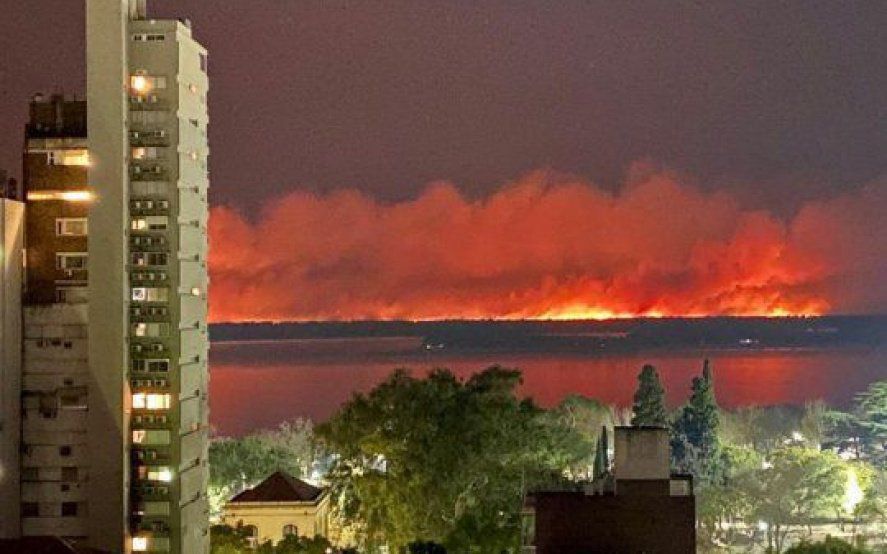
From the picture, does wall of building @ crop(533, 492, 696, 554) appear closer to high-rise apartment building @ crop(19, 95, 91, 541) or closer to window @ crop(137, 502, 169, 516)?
window @ crop(137, 502, 169, 516)

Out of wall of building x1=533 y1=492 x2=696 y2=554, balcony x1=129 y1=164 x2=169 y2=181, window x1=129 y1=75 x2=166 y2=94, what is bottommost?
wall of building x1=533 y1=492 x2=696 y2=554

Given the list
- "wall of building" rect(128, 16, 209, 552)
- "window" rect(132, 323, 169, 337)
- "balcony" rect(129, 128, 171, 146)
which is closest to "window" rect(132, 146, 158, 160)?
"wall of building" rect(128, 16, 209, 552)

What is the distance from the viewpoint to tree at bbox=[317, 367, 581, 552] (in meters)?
51.3

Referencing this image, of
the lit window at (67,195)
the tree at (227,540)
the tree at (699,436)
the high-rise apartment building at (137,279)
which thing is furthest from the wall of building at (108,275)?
the tree at (699,436)

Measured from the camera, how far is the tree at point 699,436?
8088 centimetres

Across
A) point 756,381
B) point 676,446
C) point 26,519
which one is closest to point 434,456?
point 26,519

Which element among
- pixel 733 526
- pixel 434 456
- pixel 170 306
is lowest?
pixel 733 526

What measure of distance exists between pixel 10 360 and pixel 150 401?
4.49m

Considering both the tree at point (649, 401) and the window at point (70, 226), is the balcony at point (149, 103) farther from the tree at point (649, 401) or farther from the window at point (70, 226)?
the tree at point (649, 401)

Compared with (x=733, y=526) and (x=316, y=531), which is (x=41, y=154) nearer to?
(x=316, y=531)

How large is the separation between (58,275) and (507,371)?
703 inches

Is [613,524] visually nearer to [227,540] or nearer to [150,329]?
[150,329]

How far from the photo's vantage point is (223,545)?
165 feet

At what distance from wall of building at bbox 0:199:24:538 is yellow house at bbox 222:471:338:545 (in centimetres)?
1457
